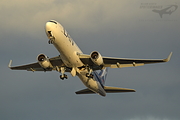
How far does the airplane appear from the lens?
41.4 m

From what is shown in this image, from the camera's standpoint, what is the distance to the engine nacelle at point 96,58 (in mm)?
43938

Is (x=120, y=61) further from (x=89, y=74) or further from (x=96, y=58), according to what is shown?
(x=89, y=74)

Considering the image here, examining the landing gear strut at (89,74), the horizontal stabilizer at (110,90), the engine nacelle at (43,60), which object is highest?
the engine nacelle at (43,60)

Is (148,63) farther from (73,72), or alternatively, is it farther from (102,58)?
(73,72)

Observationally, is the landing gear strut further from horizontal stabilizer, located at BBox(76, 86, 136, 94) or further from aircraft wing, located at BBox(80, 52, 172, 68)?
horizontal stabilizer, located at BBox(76, 86, 136, 94)

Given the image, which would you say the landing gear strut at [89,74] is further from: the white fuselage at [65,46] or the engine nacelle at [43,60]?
the engine nacelle at [43,60]

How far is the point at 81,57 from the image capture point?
147ft

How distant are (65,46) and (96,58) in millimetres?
4224

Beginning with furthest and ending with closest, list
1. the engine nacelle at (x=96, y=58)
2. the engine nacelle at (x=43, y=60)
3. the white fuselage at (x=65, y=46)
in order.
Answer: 1. the engine nacelle at (x=43, y=60)
2. the engine nacelle at (x=96, y=58)
3. the white fuselage at (x=65, y=46)

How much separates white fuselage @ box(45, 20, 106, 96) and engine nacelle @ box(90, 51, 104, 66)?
6.02ft

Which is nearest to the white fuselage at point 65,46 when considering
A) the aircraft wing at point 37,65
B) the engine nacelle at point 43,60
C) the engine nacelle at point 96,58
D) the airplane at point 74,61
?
the airplane at point 74,61

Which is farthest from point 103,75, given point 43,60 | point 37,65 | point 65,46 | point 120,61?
point 65,46

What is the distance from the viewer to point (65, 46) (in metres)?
42.2

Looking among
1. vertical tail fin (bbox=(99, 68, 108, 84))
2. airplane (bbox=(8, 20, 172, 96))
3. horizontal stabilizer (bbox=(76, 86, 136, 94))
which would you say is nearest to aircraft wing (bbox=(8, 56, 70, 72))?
airplane (bbox=(8, 20, 172, 96))
